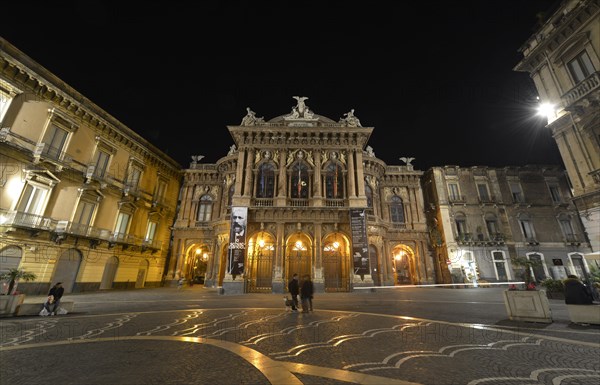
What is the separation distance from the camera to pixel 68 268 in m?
18.0

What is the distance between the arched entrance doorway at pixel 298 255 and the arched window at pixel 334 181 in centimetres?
454

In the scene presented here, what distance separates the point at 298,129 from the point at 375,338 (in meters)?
19.3

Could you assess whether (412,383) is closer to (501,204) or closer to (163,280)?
(163,280)

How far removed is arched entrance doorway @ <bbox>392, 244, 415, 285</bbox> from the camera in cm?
2616

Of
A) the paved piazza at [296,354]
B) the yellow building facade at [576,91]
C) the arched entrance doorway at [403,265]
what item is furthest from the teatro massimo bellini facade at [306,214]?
the paved piazza at [296,354]

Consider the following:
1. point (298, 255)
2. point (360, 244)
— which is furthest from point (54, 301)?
point (360, 244)

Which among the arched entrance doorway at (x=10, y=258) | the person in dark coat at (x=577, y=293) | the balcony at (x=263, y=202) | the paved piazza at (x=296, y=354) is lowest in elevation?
the paved piazza at (x=296, y=354)

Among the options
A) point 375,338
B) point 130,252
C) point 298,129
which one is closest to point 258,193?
point 298,129

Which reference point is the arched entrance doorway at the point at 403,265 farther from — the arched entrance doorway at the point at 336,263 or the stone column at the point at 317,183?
the stone column at the point at 317,183

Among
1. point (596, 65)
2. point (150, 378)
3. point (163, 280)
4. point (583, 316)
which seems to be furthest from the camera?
point (163, 280)

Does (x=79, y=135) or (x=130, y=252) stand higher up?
(x=79, y=135)

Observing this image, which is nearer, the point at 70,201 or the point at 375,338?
the point at 375,338

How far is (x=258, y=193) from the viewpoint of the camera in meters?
21.9

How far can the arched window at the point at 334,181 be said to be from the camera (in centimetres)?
2206
